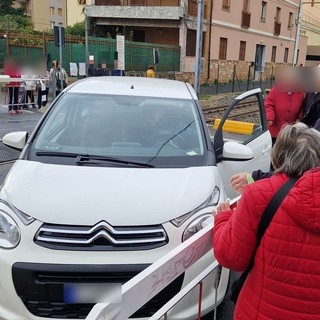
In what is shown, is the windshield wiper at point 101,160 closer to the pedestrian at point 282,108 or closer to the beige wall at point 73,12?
the pedestrian at point 282,108

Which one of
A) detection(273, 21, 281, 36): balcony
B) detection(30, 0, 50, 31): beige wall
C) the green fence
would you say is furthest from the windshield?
detection(30, 0, 50, 31): beige wall

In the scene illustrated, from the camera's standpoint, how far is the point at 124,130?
3.67 metres

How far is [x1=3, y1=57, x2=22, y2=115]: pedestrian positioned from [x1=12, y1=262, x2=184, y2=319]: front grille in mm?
11182

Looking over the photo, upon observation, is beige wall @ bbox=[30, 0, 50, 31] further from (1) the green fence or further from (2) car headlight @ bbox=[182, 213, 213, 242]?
(2) car headlight @ bbox=[182, 213, 213, 242]

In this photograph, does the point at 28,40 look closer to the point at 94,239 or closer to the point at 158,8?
the point at 158,8

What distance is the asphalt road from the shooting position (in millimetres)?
3195

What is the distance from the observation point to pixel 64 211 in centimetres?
261

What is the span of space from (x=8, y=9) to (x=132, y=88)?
159 feet

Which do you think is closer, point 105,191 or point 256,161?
point 105,191

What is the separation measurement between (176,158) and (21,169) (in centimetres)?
118

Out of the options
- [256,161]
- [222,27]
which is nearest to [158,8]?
[222,27]

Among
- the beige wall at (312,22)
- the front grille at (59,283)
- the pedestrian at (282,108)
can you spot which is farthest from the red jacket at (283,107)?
the beige wall at (312,22)

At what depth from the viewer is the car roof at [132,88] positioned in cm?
407

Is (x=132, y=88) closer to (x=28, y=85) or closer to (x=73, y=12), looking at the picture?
(x=28, y=85)
